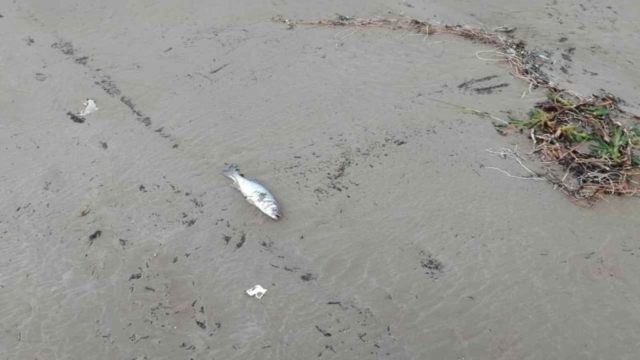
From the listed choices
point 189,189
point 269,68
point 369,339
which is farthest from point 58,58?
point 369,339

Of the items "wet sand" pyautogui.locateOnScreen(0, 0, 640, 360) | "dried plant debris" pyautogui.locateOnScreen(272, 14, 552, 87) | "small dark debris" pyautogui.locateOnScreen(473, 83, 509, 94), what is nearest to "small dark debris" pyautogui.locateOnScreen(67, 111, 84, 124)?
"wet sand" pyautogui.locateOnScreen(0, 0, 640, 360)

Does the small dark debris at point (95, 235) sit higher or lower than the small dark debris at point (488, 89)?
lower

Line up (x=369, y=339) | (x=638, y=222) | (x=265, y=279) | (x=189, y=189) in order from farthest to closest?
(x=189, y=189)
(x=638, y=222)
(x=265, y=279)
(x=369, y=339)

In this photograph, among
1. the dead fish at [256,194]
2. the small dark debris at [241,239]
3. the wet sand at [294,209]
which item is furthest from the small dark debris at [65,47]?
the small dark debris at [241,239]

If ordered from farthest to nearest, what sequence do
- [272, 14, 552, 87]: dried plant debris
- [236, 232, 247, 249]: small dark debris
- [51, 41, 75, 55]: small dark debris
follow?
1. [51, 41, 75, 55]: small dark debris
2. [272, 14, 552, 87]: dried plant debris
3. [236, 232, 247, 249]: small dark debris

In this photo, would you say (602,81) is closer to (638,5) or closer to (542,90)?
(542,90)

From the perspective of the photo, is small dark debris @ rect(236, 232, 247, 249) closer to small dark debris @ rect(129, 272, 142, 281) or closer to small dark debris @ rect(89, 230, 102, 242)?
small dark debris @ rect(129, 272, 142, 281)

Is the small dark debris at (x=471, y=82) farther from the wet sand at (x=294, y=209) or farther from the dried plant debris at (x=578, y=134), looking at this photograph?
the dried plant debris at (x=578, y=134)
